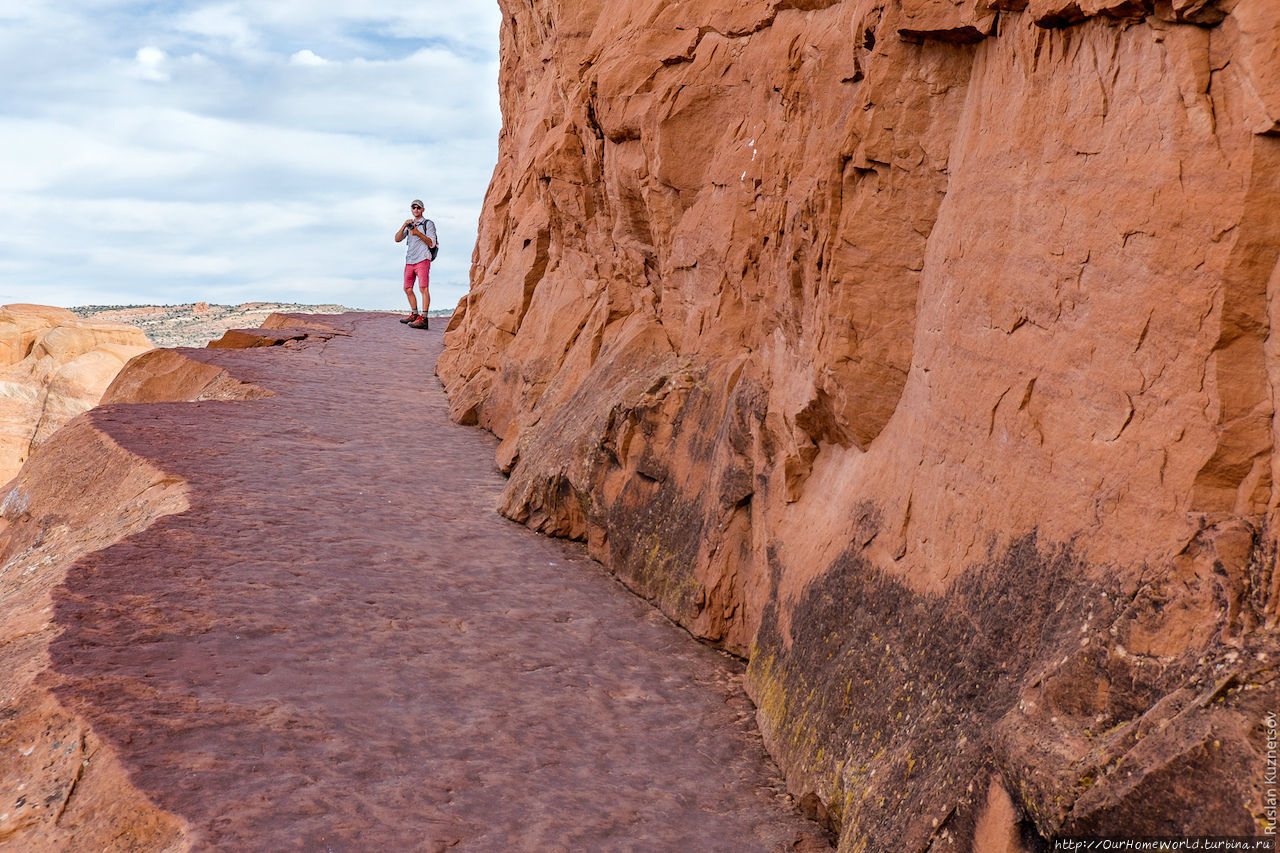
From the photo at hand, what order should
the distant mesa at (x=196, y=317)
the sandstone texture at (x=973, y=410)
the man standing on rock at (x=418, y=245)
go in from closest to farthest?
the sandstone texture at (x=973, y=410)
the man standing on rock at (x=418, y=245)
the distant mesa at (x=196, y=317)

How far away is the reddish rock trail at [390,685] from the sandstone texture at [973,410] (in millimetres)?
428

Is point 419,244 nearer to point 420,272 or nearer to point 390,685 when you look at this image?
point 420,272

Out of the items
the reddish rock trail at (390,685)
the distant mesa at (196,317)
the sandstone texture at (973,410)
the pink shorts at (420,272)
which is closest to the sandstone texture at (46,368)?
the distant mesa at (196,317)

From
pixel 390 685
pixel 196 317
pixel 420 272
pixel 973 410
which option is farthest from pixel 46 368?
pixel 973 410

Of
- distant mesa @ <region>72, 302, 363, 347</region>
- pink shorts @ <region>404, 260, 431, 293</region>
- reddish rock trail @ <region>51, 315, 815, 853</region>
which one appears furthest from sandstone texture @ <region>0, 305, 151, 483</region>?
reddish rock trail @ <region>51, 315, 815, 853</region>

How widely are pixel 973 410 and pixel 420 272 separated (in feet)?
49.1

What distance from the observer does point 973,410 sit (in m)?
3.55

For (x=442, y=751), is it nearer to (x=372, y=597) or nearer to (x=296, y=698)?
(x=296, y=698)

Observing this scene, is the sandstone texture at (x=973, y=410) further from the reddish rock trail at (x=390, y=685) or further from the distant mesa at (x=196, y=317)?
the distant mesa at (x=196, y=317)

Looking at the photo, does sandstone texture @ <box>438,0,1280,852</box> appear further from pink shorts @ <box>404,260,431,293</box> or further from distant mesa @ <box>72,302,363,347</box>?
distant mesa @ <box>72,302,363,347</box>

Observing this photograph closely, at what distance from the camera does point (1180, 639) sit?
246 centimetres

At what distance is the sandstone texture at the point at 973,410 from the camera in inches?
98.3

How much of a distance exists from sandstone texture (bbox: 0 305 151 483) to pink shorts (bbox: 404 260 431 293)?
9.62m

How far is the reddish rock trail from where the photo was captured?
350 cm
